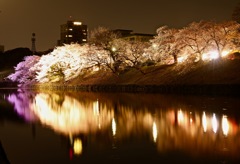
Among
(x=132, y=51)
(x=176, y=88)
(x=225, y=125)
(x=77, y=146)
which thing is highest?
(x=132, y=51)

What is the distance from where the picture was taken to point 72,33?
5817 inches

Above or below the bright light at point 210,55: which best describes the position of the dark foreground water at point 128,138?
below

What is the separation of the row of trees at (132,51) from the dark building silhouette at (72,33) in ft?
224

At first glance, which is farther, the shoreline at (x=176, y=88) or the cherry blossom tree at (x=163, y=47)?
the cherry blossom tree at (x=163, y=47)

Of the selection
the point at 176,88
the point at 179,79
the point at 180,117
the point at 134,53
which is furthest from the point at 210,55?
the point at 180,117

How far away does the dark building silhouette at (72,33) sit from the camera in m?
145

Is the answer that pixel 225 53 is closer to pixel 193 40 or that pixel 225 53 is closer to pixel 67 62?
pixel 193 40

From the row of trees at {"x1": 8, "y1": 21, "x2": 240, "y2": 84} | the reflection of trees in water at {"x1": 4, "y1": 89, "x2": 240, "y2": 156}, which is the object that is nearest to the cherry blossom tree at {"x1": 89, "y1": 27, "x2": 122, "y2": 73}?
the row of trees at {"x1": 8, "y1": 21, "x2": 240, "y2": 84}

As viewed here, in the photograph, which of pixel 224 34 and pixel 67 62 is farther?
pixel 67 62

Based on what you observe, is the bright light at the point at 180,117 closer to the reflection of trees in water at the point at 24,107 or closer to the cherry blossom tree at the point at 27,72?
the reflection of trees in water at the point at 24,107

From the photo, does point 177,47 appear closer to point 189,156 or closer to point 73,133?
point 73,133


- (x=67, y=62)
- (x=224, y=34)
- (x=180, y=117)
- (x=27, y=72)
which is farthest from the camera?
(x=27, y=72)

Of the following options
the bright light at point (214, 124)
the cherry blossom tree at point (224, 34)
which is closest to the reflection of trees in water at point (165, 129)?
the bright light at point (214, 124)

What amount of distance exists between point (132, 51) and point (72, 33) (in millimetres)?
101649
